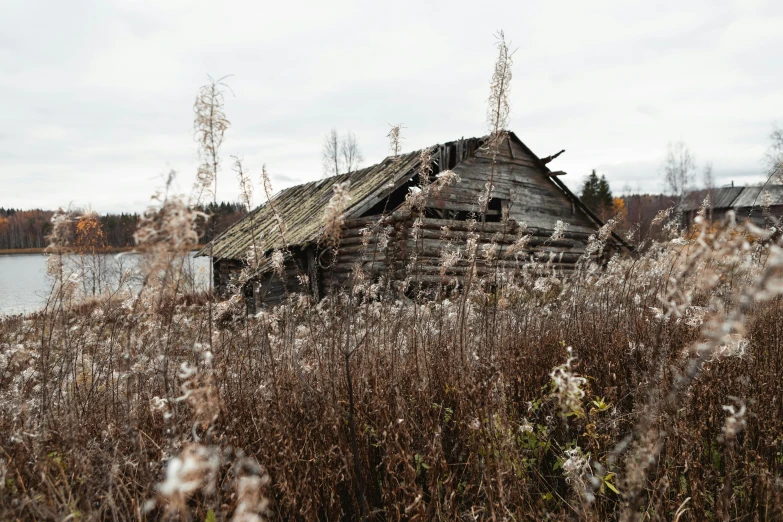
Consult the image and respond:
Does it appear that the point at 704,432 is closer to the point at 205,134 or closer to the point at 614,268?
the point at 205,134

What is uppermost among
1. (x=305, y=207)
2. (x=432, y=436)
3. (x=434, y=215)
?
(x=305, y=207)

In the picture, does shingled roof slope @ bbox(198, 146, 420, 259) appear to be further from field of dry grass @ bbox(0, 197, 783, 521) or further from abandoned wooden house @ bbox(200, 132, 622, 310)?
field of dry grass @ bbox(0, 197, 783, 521)

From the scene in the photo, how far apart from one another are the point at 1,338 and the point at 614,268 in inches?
442

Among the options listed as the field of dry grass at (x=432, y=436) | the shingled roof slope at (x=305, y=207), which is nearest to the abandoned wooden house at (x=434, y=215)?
the shingled roof slope at (x=305, y=207)

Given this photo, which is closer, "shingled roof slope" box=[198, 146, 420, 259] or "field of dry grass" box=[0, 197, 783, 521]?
"field of dry grass" box=[0, 197, 783, 521]

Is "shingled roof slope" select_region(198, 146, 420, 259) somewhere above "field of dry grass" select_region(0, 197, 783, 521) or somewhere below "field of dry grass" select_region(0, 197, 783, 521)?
above

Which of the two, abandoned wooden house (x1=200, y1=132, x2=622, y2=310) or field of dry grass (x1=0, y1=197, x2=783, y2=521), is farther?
abandoned wooden house (x1=200, y1=132, x2=622, y2=310)

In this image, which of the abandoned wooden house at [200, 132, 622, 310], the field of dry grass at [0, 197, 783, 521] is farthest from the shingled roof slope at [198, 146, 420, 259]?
the field of dry grass at [0, 197, 783, 521]

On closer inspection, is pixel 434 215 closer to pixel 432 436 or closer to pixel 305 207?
pixel 305 207

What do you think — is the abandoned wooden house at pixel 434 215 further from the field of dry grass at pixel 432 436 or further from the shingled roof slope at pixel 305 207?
the field of dry grass at pixel 432 436

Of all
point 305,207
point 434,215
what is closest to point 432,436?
point 434,215

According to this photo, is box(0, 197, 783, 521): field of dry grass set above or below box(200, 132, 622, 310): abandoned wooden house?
below

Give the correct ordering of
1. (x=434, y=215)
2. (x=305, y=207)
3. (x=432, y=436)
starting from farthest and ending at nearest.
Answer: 1. (x=305, y=207)
2. (x=434, y=215)
3. (x=432, y=436)

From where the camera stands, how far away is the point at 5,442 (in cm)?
256
